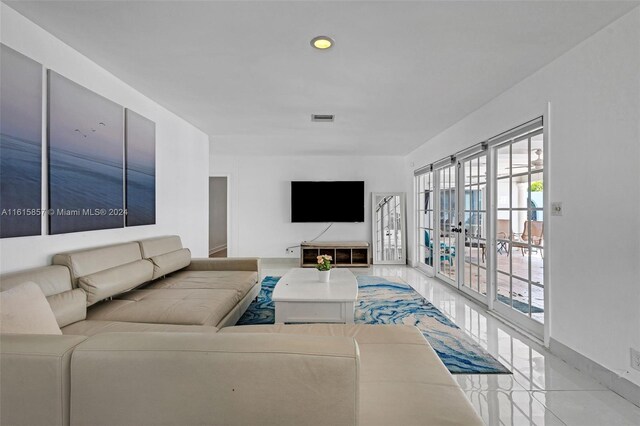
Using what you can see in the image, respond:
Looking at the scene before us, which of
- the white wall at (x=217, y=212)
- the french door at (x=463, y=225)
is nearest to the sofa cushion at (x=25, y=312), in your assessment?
the french door at (x=463, y=225)

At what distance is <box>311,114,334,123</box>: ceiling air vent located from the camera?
4.07m

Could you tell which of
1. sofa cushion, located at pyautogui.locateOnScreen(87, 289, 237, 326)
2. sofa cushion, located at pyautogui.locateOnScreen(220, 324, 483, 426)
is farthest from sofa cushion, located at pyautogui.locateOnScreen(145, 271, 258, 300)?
sofa cushion, located at pyautogui.locateOnScreen(220, 324, 483, 426)

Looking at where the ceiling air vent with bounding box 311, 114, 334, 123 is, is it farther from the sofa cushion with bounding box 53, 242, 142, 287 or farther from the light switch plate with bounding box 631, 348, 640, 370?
the light switch plate with bounding box 631, 348, 640, 370

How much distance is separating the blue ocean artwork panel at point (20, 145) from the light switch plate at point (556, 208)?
3845 mm

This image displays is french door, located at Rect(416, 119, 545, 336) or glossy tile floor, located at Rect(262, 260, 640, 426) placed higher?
french door, located at Rect(416, 119, 545, 336)

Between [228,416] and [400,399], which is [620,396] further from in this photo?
[228,416]

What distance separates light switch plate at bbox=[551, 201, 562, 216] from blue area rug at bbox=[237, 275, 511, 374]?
127 centimetres

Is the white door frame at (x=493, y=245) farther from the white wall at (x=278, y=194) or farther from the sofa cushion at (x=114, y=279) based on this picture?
the sofa cushion at (x=114, y=279)

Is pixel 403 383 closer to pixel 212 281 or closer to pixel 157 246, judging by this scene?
pixel 212 281

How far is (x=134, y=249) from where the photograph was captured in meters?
2.89

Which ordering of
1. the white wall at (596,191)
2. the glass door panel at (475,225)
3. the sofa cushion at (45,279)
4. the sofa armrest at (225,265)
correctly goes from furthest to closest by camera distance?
the glass door panel at (475,225) → the sofa armrest at (225,265) → the white wall at (596,191) → the sofa cushion at (45,279)

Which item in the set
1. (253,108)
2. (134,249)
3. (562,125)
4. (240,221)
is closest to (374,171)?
(240,221)

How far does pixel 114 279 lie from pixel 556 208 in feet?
11.6

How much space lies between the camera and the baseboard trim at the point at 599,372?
1.94m
